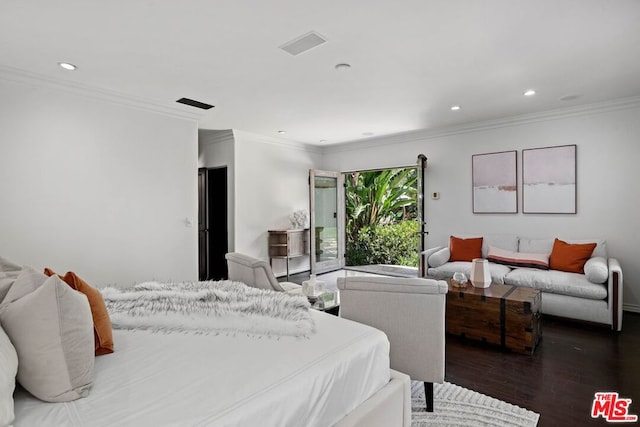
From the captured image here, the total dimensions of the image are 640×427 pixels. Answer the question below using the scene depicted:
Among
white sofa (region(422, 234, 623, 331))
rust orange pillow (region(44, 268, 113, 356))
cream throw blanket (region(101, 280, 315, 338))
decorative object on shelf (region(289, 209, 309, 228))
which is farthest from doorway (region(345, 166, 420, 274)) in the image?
rust orange pillow (region(44, 268, 113, 356))

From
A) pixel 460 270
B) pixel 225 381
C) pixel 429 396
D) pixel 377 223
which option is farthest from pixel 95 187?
pixel 377 223

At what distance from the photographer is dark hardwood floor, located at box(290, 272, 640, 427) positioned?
2.17 metres

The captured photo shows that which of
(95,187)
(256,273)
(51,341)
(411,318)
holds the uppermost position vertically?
(95,187)

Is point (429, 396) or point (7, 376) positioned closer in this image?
point (7, 376)

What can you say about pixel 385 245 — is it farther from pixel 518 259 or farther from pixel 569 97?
pixel 569 97

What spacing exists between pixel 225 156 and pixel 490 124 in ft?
13.8

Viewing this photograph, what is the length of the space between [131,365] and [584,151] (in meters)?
5.29

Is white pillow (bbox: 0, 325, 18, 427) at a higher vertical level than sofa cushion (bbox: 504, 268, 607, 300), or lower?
higher

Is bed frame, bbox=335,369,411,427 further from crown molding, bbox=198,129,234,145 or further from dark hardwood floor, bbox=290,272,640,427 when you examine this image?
crown molding, bbox=198,129,234,145

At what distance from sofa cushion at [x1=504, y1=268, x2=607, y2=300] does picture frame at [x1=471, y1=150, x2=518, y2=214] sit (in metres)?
1.17

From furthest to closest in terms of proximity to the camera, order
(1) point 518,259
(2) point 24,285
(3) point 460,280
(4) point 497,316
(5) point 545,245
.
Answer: (5) point 545,245 < (1) point 518,259 < (3) point 460,280 < (4) point 497,316 < (2) point 24,285

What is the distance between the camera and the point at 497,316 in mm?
2996

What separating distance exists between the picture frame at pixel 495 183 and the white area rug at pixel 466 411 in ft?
11.0

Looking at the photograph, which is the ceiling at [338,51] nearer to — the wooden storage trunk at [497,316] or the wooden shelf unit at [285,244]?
the wooden storage trunk at [497,316]
